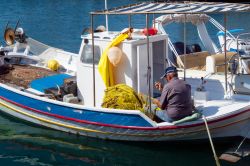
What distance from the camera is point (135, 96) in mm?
9672

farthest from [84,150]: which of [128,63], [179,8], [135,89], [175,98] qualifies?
[179,8]

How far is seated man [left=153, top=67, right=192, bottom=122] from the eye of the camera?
30.1 feet

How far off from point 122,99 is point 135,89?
0.68 metres

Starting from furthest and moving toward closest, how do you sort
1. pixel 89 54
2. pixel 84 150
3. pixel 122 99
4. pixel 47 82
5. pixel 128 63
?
pixel 47 82 → pixel 89 54 → pixel 84 150 → pixel 128 63 → pixel 122 99

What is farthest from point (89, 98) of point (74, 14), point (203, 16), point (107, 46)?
point (74, 14)

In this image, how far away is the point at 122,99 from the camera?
9.62 metres

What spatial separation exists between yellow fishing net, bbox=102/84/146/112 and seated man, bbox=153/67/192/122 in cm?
55

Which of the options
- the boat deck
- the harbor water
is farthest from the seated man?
the boat deck

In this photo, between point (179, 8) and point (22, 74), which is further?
point (22, 74)

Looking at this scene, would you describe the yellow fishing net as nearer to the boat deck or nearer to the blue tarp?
the blue tarp

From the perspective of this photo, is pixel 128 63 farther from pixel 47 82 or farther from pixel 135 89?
pixel 47 82

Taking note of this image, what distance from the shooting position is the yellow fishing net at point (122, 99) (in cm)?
958

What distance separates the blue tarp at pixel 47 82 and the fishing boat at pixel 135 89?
0.03 meters

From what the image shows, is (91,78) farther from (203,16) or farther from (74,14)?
(74,14)
